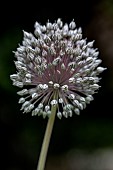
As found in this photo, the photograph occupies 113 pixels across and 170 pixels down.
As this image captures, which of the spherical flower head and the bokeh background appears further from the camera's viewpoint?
the bokeh background

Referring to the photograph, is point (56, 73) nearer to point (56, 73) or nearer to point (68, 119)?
point (56, 73)

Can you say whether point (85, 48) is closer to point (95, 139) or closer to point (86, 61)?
point (86, 61)

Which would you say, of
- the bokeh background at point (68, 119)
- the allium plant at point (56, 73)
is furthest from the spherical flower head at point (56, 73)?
the bokeh background at point (68, 119)

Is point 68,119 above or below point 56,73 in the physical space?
above

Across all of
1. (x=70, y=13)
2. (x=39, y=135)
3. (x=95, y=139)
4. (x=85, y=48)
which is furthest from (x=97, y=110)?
(x=85, y=48)

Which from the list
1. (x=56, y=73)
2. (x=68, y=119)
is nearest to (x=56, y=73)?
(x=56, y=73)

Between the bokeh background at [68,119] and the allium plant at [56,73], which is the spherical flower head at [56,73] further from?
the bokeh background at [68,119]

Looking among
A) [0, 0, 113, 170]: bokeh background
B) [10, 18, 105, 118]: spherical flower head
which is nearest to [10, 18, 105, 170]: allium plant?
[10, 18, 105, 118]: spherical flower head

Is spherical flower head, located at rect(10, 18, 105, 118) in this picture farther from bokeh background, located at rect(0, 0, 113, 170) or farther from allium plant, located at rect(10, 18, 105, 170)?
bokeh background, located at rect(0, 0, 113, 170)
